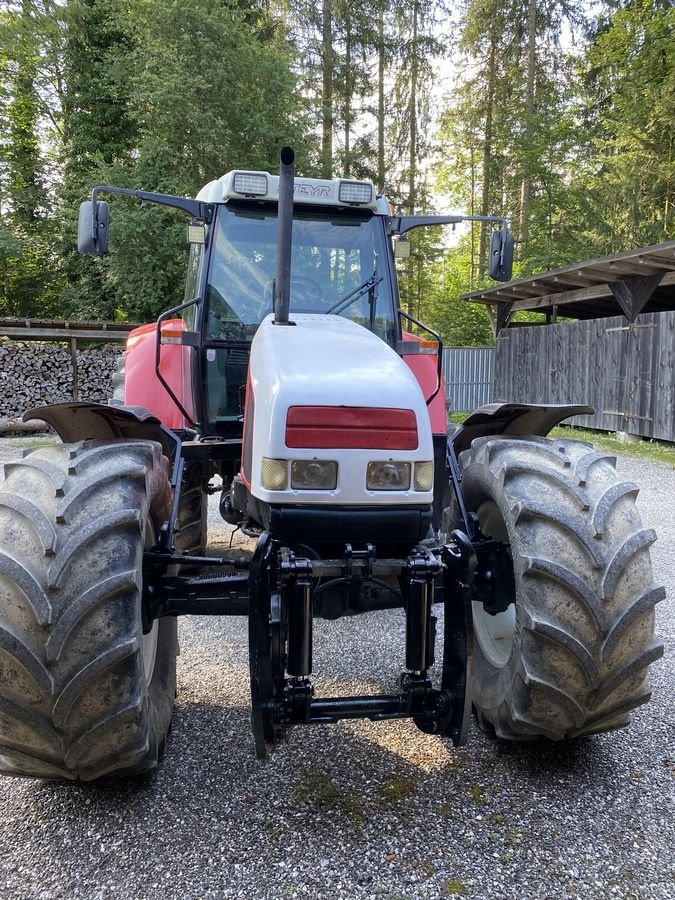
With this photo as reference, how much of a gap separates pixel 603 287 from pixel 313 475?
45.2ft

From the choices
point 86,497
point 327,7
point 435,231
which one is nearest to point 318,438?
point 86,497

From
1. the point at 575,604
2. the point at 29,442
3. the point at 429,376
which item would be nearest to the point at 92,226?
the point at 429,376

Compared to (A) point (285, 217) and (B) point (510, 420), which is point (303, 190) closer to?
(A) point (285, 217)

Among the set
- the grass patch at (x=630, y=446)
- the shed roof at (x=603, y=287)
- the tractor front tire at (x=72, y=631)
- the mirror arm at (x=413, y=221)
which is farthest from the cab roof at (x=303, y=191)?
the shed roof at (x=603, y=287)

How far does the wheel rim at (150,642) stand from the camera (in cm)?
281

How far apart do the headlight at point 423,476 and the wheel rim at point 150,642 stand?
109cm

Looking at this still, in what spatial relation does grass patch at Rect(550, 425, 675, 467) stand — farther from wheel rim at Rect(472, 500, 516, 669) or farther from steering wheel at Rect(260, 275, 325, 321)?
wheel rim at Rect(472, 500, 516, 669)

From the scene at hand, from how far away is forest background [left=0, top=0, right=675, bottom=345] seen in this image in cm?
1833

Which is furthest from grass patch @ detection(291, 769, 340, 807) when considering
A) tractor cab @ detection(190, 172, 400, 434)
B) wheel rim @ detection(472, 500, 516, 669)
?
tractor cab @ detection(190, 172, 400, 434)

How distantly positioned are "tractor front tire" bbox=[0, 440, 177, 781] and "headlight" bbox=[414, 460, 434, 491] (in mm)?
942

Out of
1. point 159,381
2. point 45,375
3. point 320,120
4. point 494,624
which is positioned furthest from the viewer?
point 320,120

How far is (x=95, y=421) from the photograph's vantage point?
9.68ft

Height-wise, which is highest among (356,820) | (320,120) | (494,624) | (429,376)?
(320,120)

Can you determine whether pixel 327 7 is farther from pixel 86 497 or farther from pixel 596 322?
pixel 86 497
